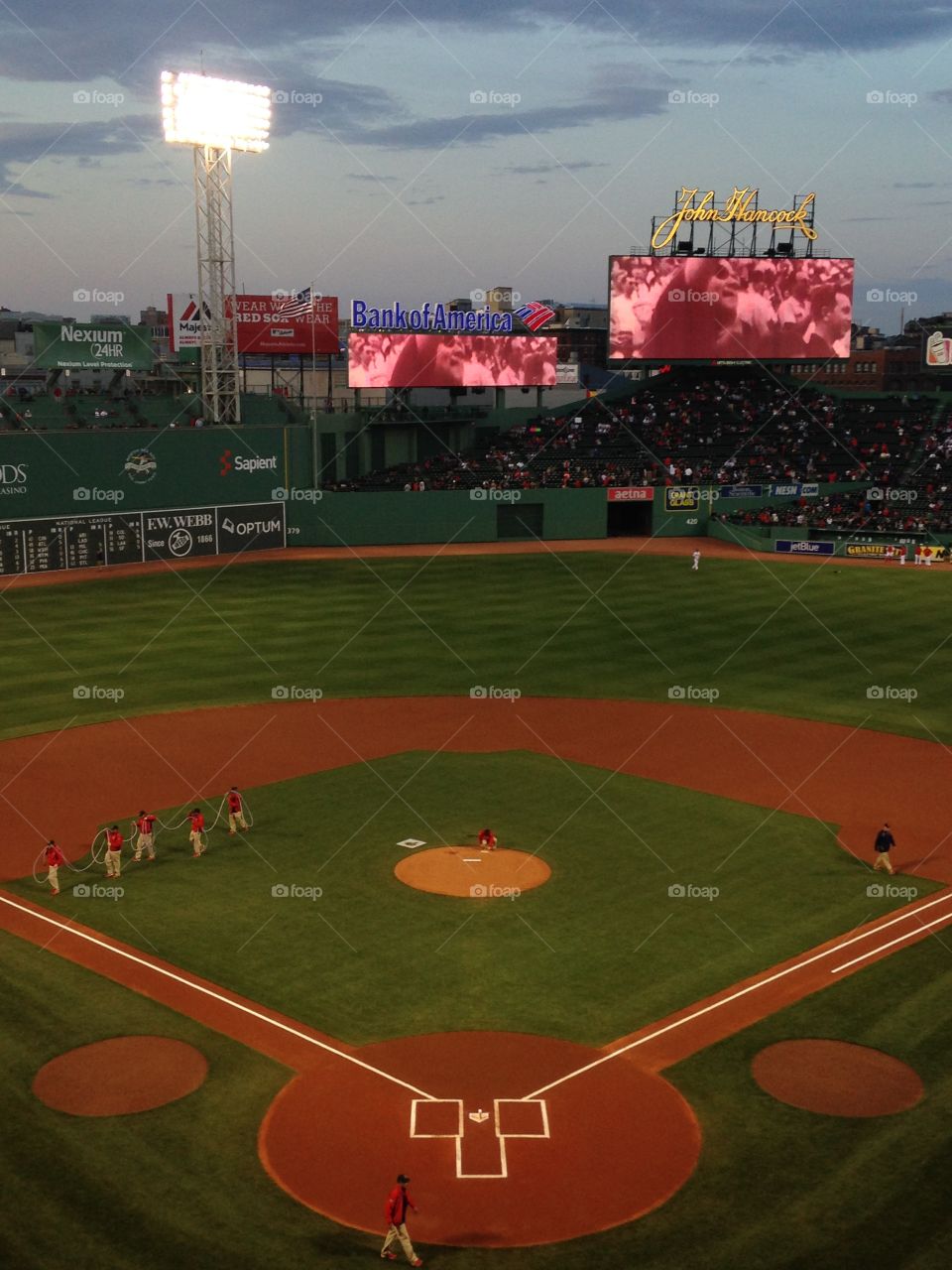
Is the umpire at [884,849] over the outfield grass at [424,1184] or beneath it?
over

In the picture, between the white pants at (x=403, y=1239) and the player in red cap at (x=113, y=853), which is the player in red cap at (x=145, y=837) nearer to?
the player in red cap at (x=113, y=853)

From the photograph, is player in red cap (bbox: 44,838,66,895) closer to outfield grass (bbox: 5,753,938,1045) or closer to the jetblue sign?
outfield grass (bbox: 5,753,938,1045)

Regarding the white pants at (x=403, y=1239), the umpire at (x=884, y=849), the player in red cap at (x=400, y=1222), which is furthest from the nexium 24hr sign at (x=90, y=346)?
the white pants at (x=403, y=1239)

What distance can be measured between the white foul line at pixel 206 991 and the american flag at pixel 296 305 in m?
49.0

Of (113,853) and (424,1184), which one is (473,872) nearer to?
(113,853)

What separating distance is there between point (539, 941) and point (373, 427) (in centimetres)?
5332

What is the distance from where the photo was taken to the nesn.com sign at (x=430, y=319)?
65875 mm

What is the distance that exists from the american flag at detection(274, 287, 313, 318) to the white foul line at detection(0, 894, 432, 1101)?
4900 cm

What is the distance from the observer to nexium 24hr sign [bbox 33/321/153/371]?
57.4 metres

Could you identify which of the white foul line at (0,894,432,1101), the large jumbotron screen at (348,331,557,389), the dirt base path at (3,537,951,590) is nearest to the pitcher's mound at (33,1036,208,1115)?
the white foul line at (0,894,432,1101)

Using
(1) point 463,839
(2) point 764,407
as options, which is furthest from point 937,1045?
(2) point 764,407

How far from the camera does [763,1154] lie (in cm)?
1305

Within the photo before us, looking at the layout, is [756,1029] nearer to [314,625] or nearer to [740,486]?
[314,625]

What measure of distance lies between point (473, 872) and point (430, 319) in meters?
51.9
